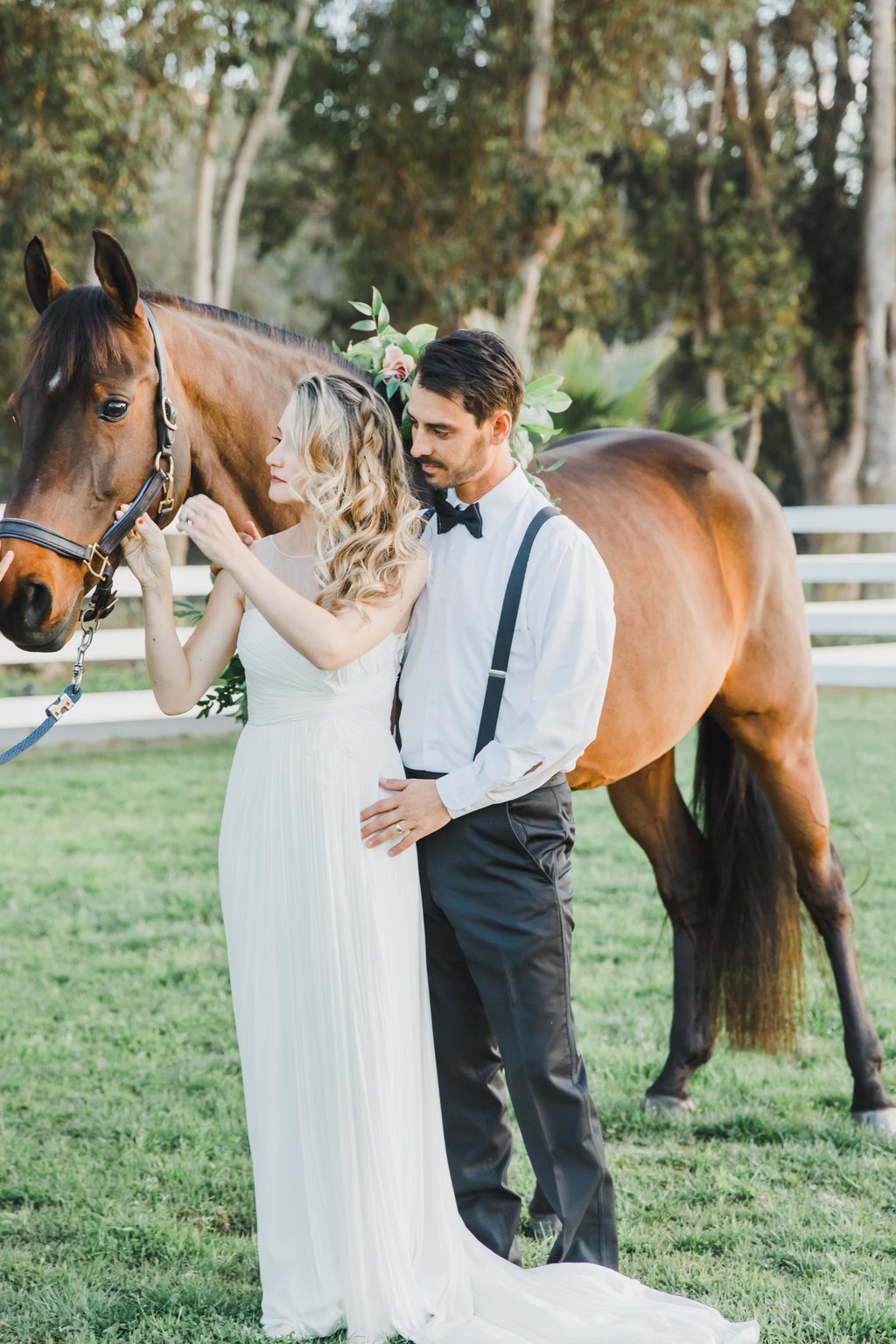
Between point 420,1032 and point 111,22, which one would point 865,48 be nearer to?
point 111,22

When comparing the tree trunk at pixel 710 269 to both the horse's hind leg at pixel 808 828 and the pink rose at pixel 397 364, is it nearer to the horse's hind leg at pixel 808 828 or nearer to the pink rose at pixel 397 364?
the horse's hind leg at pixel 808 828

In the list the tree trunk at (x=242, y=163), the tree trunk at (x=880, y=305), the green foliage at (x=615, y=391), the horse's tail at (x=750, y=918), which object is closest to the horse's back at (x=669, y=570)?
the horse's tail at (x=750, y=918)

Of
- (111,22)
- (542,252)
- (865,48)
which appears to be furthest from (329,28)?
(865,48)

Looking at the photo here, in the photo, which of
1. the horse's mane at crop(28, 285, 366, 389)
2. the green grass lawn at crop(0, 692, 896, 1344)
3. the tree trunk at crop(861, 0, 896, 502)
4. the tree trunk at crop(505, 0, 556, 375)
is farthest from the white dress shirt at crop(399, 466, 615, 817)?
the tree trunk at crop(861, 0, 896, 502)

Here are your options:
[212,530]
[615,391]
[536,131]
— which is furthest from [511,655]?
[536,131]

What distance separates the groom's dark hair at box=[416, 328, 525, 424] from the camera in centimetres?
237

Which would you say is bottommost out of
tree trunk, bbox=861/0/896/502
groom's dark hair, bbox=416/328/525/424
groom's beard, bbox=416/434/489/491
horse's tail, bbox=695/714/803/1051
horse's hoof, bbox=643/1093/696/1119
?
horse's hoof, bbox=643/1093/696/1119

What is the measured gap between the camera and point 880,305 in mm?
17062

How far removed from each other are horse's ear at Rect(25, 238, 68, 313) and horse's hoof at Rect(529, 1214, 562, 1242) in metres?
2.39

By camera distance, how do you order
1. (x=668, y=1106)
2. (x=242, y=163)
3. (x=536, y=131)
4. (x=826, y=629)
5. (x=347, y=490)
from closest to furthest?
(x=347, y=490), (x=668, y=1106), (x=826, y=629), (x=242, y=163), (x=536, y=131)

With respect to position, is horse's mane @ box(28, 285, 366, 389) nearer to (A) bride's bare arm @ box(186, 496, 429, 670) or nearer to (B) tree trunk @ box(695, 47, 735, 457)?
(A) bride's bare arm @ box(186, 496, 429, 670)

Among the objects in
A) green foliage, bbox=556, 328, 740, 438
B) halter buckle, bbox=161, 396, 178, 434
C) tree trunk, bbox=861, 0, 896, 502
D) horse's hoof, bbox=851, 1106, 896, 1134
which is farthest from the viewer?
tree trunk, bbox=861, 0, 896, 502

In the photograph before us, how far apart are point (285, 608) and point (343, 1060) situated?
897mm

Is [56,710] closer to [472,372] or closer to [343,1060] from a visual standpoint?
[343,1060]
